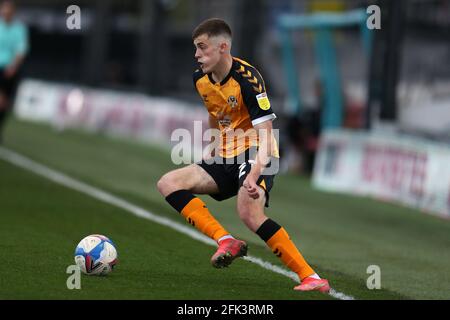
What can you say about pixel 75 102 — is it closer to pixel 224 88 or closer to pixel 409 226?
pixel 409 226

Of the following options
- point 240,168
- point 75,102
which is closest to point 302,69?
point 75,102

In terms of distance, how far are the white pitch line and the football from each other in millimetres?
1441

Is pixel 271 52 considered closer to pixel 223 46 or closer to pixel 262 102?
pixel 223 46

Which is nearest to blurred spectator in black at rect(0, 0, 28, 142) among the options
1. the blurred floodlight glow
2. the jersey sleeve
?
the blurred floodlight glow

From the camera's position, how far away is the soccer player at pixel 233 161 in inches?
329

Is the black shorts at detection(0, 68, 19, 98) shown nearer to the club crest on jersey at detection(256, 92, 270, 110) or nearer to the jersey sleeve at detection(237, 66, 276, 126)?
the jersey sleeve at detection(237, 66, 276, 126)

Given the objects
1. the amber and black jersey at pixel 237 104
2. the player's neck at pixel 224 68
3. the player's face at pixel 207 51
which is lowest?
the amber and black jersey at pixel 237 104

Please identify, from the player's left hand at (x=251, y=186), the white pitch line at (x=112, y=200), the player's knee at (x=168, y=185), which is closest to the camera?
the player's left hand at (x=251, y=186)

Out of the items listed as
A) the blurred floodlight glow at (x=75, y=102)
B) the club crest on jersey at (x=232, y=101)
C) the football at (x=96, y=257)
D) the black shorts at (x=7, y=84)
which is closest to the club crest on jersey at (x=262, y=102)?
the club crest on jersey at (x=232, y=101)

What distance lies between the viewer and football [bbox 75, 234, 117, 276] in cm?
866

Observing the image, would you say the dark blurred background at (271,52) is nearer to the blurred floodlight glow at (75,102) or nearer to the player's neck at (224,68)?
the blurred floodlight glow at (75,102)

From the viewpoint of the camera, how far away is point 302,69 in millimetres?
35906

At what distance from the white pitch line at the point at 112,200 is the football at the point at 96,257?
1441 millimetres

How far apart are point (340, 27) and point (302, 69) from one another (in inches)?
575
